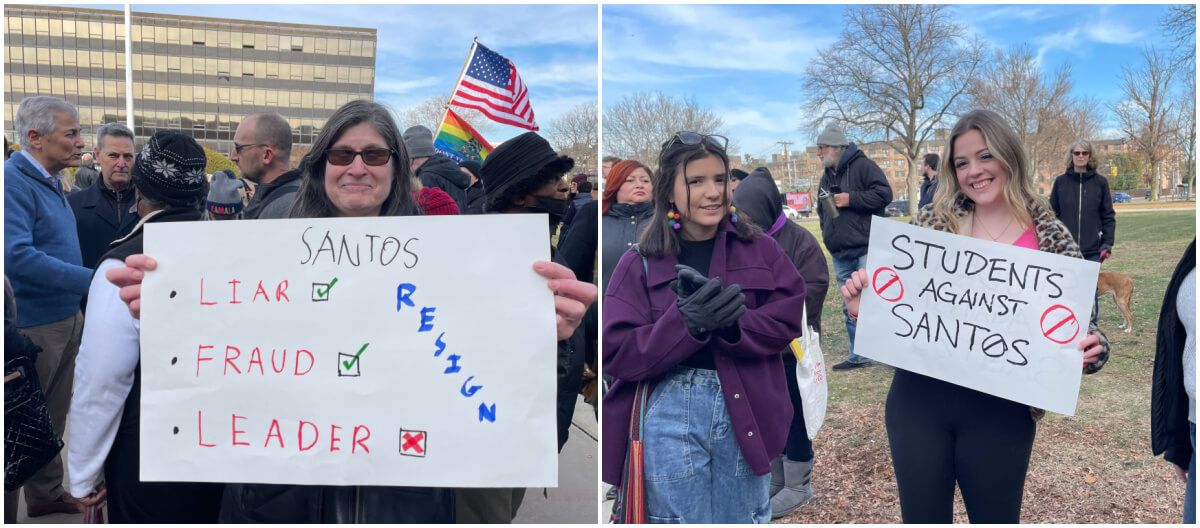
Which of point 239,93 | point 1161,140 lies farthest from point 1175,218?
point 239,93

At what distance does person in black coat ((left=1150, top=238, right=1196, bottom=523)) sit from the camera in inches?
79.4

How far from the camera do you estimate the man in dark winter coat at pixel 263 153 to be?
3023mm

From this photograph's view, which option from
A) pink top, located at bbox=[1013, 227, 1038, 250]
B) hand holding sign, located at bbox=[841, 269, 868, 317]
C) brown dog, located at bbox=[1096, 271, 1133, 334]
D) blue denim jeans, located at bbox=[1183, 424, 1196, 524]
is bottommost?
blue denim jeans, located at bbox=[1183, 424, 1196, 524]

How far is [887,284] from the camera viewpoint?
2.29 meters

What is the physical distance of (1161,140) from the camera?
560 inches

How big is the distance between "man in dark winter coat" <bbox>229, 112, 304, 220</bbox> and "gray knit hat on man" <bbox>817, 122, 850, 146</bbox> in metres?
4.07

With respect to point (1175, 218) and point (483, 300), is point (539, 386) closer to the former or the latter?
point (483, 300)

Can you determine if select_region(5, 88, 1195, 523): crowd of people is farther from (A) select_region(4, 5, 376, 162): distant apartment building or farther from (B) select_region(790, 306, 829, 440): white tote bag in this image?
(A) select_region(4, 5, 376, 162): distant apartment building

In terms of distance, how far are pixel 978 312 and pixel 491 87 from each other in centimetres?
591

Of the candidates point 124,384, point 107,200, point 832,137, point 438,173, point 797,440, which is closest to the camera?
point 124,384

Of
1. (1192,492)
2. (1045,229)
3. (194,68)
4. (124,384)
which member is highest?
(194,68)

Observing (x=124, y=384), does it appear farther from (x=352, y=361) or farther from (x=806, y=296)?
(x=806, y=296)

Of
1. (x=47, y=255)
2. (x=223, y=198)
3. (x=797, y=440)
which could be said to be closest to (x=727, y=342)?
(x=797, y=440)

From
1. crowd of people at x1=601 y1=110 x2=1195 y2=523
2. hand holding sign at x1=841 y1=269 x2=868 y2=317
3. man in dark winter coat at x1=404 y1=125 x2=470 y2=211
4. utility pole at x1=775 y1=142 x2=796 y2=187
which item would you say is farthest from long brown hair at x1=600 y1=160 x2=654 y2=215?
utility pole at x1=775 y1=142 x2=796 y2=187
